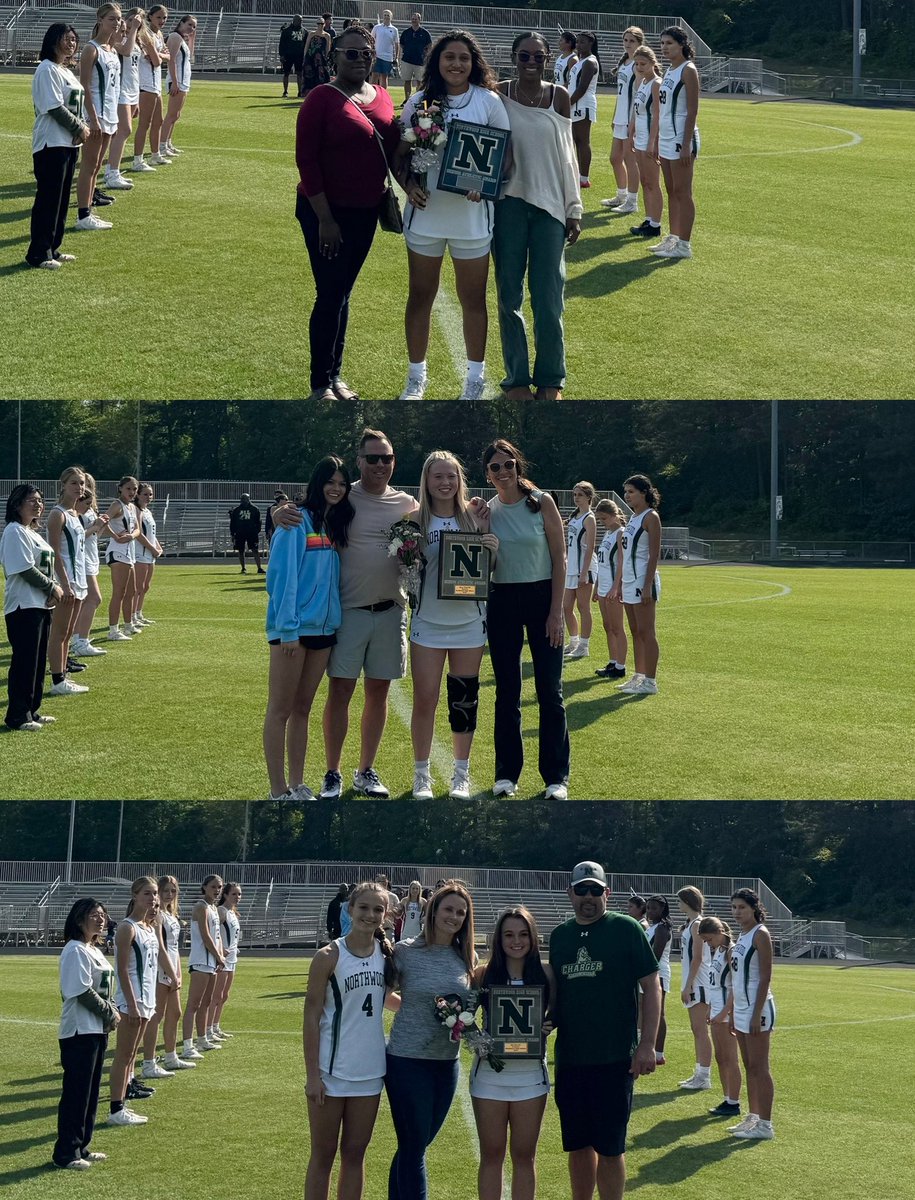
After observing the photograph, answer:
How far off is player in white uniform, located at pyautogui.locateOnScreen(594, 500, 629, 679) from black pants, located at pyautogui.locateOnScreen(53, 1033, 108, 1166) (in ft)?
21.2

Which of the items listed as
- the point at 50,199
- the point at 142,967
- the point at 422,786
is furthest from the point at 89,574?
the point at 422,786

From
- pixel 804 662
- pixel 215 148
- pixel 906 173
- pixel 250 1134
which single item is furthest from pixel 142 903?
pixel 906 173

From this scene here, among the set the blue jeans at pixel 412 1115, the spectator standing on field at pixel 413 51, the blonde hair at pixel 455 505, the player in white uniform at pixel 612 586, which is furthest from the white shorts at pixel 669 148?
the spectator standing on field at pixel 413 51

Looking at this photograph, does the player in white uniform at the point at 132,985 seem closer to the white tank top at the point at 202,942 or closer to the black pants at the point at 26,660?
the black pants at the point at 26,660

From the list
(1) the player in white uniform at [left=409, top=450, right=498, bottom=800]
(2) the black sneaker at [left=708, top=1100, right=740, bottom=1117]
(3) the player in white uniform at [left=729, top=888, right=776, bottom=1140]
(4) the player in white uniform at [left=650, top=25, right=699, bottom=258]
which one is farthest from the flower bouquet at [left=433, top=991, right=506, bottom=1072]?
(4) the player in white uniform at [left=650, top=25, right=699, bottom=258]

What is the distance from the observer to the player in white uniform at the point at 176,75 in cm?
1938

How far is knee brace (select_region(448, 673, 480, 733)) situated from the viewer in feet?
29.7

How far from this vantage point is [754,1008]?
1013 cm

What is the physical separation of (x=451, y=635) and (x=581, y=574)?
6552 mm

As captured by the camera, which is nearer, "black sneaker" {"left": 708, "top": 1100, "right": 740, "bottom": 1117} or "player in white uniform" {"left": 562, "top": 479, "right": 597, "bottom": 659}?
"black sneaker" {"left": 708, "top": 1100, "right": 740, "bottom": 1117}

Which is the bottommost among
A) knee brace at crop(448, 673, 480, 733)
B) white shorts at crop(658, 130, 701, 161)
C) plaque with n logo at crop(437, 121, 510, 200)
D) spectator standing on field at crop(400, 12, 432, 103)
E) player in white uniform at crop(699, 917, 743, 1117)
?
player in white uniform at crop(699, 917, 743, 1117)

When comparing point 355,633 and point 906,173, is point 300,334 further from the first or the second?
point 906,173

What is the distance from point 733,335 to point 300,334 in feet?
11.5

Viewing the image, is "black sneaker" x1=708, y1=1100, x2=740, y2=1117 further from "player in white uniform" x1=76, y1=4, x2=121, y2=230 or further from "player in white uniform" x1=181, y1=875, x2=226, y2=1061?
"player in white uniform" x1=76, y1=4, x2=121, y2=230
